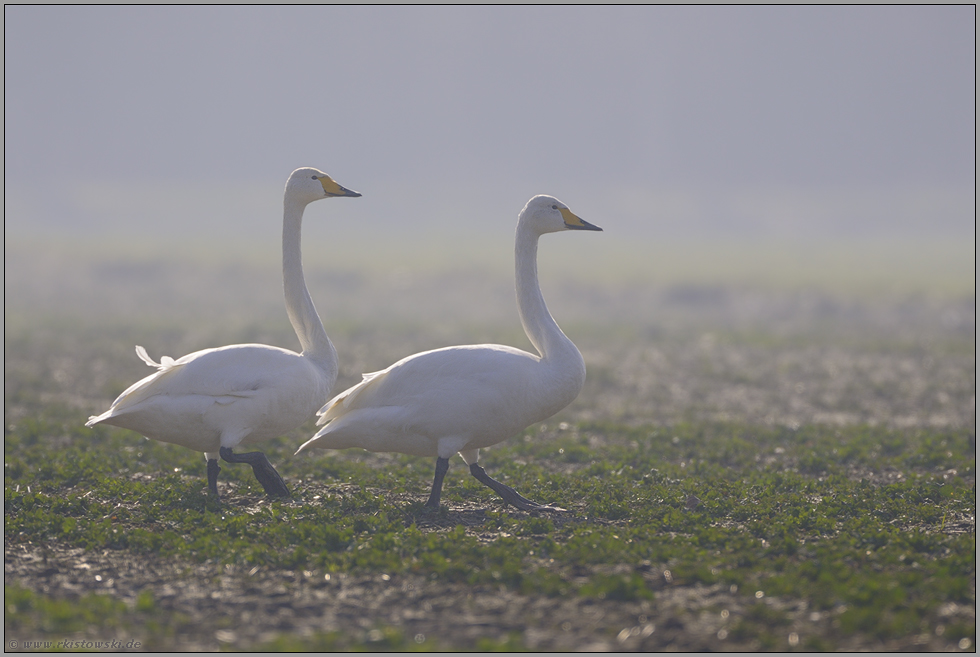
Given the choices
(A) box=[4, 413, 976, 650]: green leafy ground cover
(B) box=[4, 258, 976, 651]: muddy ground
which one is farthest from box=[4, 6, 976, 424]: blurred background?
(A) box=[4, 413, 976, 650]: green leafy ground cover

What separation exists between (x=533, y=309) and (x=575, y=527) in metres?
2.34

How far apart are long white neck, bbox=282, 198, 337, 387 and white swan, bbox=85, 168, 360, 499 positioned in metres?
0.33

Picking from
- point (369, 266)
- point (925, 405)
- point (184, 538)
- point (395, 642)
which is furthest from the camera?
point (369, 266)

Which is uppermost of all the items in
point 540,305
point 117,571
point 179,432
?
point 540,305

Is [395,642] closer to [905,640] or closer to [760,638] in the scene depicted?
Answer: [760,638]

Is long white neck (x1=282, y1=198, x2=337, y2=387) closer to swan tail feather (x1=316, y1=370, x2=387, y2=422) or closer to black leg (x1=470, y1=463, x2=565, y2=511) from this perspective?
swan tail feather (x1=316, y1=370, x2=387, y2=422)

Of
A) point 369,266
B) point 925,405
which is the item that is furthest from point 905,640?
point 369,266

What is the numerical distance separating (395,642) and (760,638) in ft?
7.25

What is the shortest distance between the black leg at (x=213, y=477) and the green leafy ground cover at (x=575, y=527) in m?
0.17

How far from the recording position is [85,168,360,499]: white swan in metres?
8.31

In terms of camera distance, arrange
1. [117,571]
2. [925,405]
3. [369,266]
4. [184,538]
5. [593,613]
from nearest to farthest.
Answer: [593,613], [117,571], [184,538], [925,405], [369,266]

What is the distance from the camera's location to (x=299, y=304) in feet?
31.2

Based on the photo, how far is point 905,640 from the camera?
529 cm

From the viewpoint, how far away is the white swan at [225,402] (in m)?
8.31
